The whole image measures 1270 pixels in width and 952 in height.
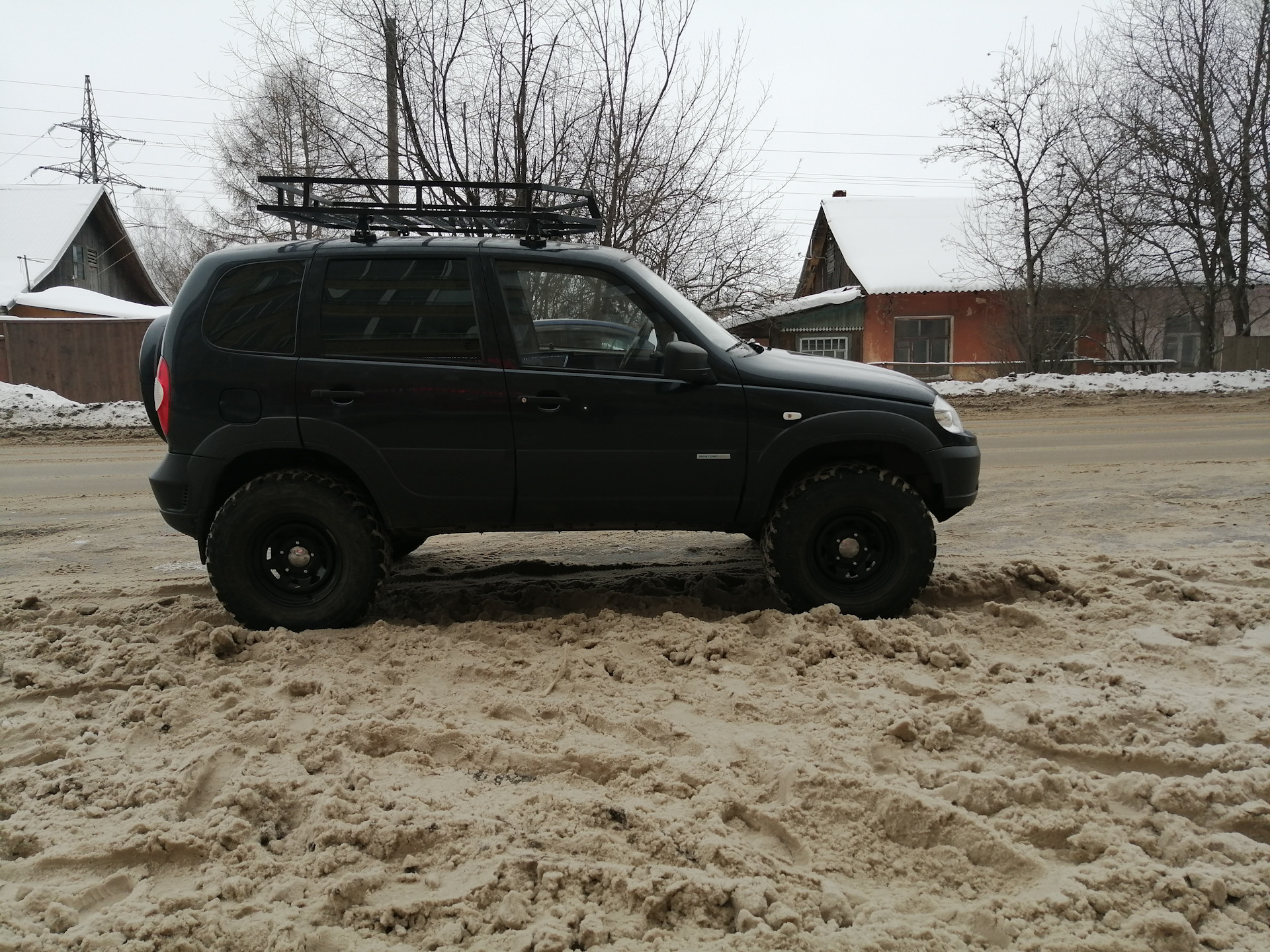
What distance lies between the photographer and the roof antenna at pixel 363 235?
16.1 ft

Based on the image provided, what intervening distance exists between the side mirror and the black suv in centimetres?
1

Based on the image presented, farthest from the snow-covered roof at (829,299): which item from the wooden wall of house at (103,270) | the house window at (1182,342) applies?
the wooden wall of house at (103,270)

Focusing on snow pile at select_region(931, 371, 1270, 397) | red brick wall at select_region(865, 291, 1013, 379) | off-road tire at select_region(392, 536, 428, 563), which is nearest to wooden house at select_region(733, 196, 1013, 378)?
red brick wall at select_region(865, 291, 1013, 379)

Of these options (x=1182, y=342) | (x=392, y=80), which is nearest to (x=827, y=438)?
(x=392, y=80)

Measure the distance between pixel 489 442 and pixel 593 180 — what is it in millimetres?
9326

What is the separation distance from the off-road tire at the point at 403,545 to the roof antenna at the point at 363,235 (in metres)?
1.86

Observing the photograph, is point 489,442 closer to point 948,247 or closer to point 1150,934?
point 1150,934

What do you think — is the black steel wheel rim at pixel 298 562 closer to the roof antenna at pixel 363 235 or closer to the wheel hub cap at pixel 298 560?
the wheel hub cap at pixel 298 560

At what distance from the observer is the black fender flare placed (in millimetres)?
4789

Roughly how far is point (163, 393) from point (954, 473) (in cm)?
411

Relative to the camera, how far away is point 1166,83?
20.8m

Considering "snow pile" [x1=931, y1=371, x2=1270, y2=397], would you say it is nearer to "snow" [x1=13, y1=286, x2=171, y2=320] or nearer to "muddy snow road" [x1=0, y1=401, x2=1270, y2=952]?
"muddy snow road" [x1=0, y1=401, x2=1270, y2=952]

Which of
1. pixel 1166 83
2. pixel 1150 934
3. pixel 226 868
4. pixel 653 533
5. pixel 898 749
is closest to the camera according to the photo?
pixel 1150 934

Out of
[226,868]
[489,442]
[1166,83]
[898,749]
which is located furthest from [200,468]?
[1166,83]
